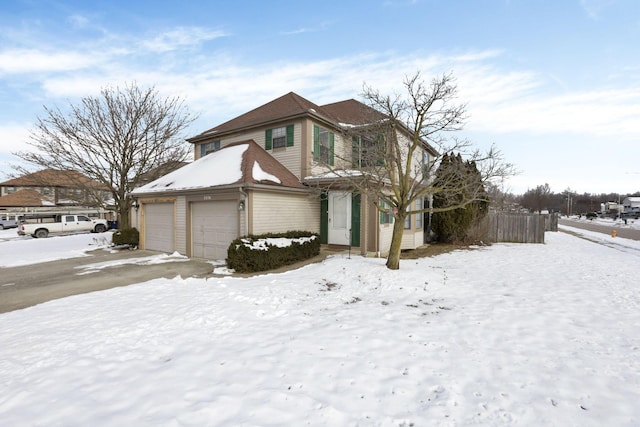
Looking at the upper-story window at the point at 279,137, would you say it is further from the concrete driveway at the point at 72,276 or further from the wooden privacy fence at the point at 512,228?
the wooden privacy fence at the point at 512,228

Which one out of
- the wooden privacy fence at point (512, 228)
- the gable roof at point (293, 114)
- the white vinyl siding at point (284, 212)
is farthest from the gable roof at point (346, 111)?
the wooden privacy fence at point (512, 228)

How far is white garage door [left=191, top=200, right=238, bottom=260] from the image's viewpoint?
10.6 meters

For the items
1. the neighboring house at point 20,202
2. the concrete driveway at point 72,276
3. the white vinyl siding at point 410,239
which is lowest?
the concrete driveway at point 72,276

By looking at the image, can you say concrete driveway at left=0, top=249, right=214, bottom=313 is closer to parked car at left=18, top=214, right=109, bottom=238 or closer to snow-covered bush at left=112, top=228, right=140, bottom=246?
snow-covered bush at left=112, top=228, right=140, bottom=246

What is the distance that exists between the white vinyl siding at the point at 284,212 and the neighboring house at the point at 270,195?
1.5 inches

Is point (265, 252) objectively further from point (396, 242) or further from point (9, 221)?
point (9, 221)

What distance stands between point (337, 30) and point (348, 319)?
1222cm

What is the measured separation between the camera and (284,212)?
444 inches

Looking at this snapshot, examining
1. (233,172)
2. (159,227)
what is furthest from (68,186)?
(233,172)

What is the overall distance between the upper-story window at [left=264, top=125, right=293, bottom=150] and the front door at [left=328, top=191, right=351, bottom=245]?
3203 mm

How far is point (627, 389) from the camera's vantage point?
114 inches

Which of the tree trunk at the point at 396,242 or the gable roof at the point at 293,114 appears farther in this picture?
the gable roof at the point at 293,114

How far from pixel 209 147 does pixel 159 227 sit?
17.2 feet

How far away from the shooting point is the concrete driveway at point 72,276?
6.53 m
